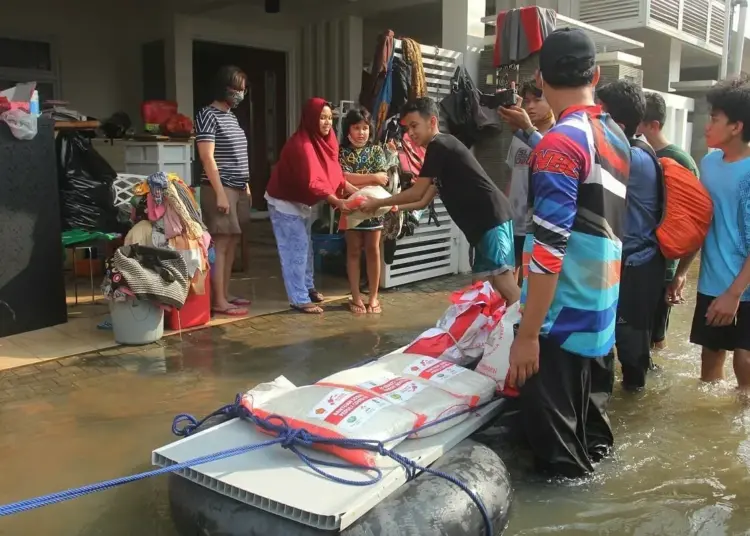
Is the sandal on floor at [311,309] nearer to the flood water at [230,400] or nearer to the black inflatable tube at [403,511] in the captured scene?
the flood water at [230,400]

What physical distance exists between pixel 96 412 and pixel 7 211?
5.61ft

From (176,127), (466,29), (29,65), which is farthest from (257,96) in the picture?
(176,127)

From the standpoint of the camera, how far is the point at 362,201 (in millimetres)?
5145

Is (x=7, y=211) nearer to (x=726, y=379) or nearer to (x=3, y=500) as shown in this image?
(x=3, y=500)

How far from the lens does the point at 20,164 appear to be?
4453 millimetres

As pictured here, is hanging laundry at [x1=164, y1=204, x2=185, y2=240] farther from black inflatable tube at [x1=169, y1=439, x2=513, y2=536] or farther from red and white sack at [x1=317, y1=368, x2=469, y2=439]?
black inflatable tube at [x1=169, y1=439, x2=513, y2=536]

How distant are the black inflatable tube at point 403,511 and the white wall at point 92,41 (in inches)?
292

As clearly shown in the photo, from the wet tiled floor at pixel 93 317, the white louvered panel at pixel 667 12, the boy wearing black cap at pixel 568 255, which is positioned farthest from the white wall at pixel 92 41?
the boy wearing black cap at pixel 568 255

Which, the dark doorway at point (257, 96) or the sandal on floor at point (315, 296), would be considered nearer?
the sandal on floor at point (315, 296)

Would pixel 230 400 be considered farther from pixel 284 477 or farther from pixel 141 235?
pixel 284 477

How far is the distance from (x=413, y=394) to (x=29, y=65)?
24.6 ft

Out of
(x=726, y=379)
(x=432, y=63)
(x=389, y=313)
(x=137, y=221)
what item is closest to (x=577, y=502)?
(x=726, y=379)

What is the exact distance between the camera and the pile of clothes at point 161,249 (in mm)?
4293

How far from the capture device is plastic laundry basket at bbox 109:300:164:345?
442 centimetres
